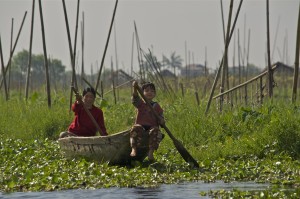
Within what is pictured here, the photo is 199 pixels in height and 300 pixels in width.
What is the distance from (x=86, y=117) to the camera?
10781 millimetres

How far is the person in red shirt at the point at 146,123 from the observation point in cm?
983

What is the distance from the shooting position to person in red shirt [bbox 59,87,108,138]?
1067cm

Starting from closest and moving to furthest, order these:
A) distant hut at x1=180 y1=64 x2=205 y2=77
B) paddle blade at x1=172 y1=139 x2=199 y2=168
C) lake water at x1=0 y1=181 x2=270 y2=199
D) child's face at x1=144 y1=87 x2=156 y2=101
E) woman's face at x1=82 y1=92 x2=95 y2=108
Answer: lake water at x1=0 y1=181 x2=270 y2=199 < paddle blade at x1=172 y1=139 x2=199 y2=168 < child's face at x1=144 y1=87 x2=156 y2=101 < woman's face at x1=82 y1=92 x2=95 y2=108 < distant hut at x1=180 y1=64 x2=205 y2=77

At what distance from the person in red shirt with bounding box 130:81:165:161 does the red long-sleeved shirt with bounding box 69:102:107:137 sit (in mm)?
827

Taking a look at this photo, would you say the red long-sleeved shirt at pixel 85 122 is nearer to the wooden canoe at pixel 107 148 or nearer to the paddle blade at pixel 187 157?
the wooden canoe at pixel 107 148

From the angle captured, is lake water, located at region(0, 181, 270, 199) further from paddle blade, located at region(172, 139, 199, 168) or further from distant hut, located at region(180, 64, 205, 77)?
distant hut, located at region(180, 64, 205, 77)

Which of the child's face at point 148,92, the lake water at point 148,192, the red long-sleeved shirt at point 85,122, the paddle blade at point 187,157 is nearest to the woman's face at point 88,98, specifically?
the red long-sleeved shirt at point 85,122

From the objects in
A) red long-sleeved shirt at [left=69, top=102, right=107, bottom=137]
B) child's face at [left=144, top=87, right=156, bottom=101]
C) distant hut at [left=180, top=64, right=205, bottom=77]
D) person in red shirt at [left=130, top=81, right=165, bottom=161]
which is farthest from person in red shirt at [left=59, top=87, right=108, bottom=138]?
distant hut at [left=180, top=64, right=205, bottom=77]

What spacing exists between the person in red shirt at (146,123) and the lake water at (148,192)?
4.14 feet

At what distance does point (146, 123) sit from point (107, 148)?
59 centimetres

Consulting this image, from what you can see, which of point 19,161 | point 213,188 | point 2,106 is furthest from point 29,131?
point 213,188

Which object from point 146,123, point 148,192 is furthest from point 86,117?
point 148,192

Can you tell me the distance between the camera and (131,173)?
9148mm

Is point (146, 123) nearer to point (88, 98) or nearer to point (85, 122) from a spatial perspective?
point (88, 98)
